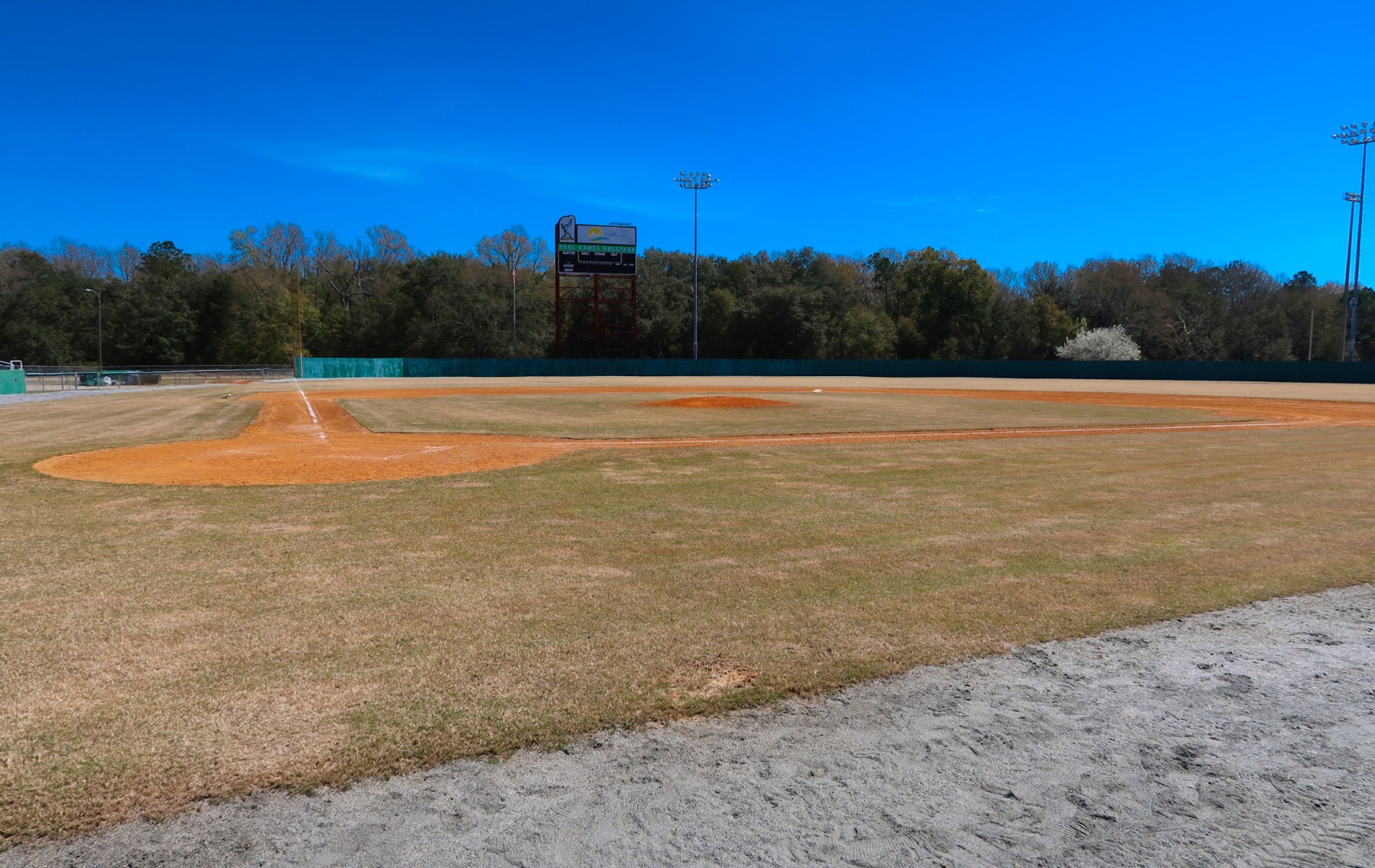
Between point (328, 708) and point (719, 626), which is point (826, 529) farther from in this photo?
point (328, 708)

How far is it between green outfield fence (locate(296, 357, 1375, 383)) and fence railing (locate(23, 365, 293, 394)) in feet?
10.4

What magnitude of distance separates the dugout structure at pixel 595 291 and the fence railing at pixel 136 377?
22028 millimetres

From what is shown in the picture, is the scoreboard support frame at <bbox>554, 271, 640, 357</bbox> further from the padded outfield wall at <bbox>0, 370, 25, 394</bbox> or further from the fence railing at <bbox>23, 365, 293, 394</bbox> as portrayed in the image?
the padded outfield wall at <bbox>0, 370, 25, 394</bbox>

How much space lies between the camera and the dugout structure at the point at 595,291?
214 ft

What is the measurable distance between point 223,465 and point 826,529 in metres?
9.44

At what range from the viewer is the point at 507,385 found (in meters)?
50.3

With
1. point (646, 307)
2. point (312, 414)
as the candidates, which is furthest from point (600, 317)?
point (312, 414)

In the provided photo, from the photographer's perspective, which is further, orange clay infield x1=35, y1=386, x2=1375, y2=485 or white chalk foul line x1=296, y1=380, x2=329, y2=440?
white chalk foul line x1=296, y1=380, x2=329, y2=440

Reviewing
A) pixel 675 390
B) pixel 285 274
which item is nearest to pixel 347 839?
pixel 675 390

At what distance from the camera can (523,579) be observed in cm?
587

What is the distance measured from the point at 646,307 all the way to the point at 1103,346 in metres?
43.3

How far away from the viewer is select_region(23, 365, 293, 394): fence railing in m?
47.8

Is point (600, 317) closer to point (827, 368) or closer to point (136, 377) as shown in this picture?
point (827, 368)

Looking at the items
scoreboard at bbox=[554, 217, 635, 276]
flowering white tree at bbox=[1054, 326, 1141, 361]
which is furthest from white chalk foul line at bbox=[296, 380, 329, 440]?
flowering white tree at bbox=[1054, 326, 1141, 361]
